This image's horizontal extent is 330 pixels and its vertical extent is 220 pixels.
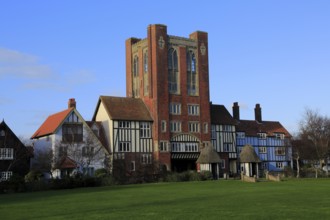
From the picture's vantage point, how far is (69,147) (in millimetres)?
55781

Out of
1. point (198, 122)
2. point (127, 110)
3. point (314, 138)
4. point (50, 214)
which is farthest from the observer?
point (314, 138)

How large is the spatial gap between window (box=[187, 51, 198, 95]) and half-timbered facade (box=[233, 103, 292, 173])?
1254cm

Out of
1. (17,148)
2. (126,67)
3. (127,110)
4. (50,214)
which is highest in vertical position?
(126,67)

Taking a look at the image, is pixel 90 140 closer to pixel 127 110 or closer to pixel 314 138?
pixel 127 110

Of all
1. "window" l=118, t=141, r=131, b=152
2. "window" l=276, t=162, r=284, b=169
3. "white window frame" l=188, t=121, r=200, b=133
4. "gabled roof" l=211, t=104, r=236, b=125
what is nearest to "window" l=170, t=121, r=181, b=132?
"white window frame" l=188, t=121, r=200, b=133

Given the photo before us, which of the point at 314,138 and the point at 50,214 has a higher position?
the point at 314,138

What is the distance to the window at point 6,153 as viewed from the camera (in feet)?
174

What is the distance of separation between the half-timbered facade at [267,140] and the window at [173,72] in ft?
50.8

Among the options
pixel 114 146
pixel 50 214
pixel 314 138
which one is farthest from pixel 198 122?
pixel 50 214

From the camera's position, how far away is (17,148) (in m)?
53.8

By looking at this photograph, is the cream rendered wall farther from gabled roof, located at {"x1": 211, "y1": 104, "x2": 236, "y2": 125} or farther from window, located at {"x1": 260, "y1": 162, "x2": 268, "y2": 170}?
window, located at {"x1": 260, "y1": 162, "x2": 268, "y2": 170}

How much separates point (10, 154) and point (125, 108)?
16437 mm

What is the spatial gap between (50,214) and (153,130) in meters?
45.1

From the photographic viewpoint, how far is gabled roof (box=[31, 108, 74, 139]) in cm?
5697
